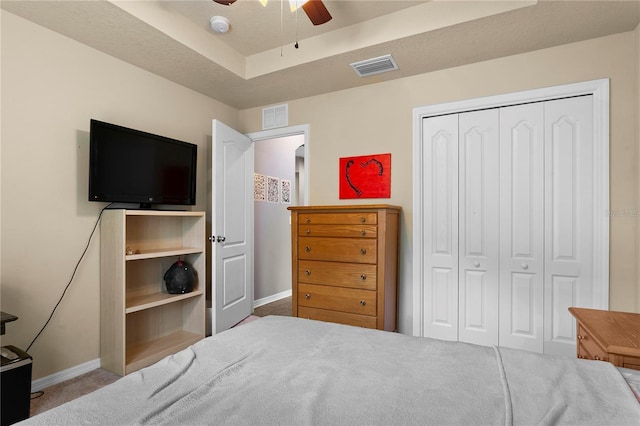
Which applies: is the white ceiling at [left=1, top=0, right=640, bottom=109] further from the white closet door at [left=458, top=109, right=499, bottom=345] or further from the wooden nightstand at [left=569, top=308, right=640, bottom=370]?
the wooden nightstand at [left=569, top=308, right=640, bottom=370]

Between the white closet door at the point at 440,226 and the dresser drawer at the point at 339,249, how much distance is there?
664 mm

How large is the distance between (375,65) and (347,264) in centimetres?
168

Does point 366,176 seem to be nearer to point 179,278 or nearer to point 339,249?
point 339,249

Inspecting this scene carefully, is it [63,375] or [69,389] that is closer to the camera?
[69,389]

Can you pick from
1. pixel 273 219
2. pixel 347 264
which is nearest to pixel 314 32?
pixel 347 264

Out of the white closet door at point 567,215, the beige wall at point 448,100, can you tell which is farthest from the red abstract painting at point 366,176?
the white closet door at point 567,215

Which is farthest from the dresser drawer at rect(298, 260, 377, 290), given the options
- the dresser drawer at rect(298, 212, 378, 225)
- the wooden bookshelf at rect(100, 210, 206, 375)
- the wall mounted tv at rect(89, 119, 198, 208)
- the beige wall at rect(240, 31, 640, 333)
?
the wall mounted tv at rect(89, 119, 198, 208)

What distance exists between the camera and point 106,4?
2039 millimetres

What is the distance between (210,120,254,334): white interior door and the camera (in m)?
3.18

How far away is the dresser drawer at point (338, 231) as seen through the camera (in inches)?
103

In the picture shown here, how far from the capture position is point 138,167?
8.85 feet

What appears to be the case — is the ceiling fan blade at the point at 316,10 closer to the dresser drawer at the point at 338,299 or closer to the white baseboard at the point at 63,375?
the dresser drawer at the point at 338,299

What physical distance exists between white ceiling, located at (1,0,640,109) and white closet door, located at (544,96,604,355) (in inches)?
23.3

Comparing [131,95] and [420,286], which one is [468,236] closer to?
[420,286]
